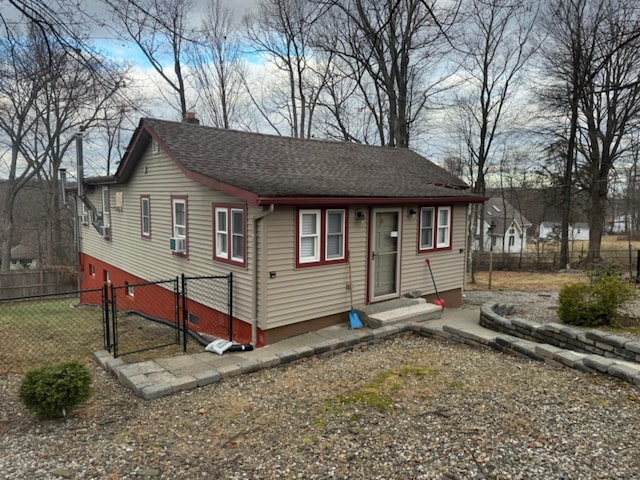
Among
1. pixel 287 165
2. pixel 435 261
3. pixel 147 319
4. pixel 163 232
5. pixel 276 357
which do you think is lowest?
pixel 147 319

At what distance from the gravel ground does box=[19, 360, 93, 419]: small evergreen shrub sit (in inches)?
7.8

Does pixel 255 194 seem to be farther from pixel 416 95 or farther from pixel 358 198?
pixel 416 95

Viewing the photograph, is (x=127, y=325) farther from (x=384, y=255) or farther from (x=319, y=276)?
(x=384, y=255)

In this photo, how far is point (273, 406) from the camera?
5.09 meters

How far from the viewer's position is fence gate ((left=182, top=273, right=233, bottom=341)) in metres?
8.41

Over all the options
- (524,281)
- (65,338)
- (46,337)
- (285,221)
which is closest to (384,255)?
(285,221)

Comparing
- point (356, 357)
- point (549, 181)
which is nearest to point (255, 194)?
point (356, 357)

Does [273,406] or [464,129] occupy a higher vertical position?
[464,129]

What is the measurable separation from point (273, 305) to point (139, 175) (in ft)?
21.4

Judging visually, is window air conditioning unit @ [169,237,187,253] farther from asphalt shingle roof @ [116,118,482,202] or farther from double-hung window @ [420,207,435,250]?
double-hung window @ [420,207,435,250]

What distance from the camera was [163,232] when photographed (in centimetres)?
→ 1088

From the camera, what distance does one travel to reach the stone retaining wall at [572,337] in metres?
6.22

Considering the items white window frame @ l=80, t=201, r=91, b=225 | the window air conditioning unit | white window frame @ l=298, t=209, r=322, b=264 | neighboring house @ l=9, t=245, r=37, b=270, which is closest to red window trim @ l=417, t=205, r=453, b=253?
white window frame @ l=298, t=209, r=322, b=264

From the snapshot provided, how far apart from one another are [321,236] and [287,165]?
2.41 metres
